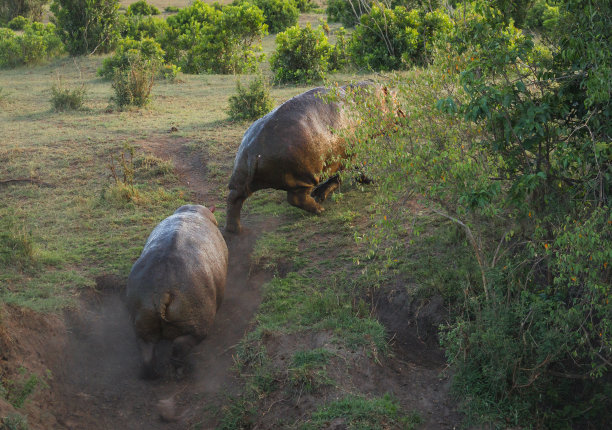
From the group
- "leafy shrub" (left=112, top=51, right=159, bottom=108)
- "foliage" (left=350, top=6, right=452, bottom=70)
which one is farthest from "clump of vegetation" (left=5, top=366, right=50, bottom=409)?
"foliage" (left=350, top=6, right=452, bottom=70)

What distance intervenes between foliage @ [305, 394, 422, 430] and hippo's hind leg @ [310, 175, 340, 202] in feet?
12.6

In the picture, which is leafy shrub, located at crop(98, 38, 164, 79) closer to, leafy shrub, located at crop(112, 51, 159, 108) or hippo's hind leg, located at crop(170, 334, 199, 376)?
leafy shrub, located at crop(112, 51, 159, 108)

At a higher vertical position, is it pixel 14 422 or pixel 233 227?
pixel 14 422

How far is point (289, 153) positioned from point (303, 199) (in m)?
0.72

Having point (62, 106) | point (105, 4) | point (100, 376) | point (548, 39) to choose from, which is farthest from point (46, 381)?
point (105, 4)

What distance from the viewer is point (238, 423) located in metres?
4.57

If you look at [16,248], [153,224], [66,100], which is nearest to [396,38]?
[66,100]

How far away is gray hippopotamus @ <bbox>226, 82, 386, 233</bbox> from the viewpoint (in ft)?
22.8

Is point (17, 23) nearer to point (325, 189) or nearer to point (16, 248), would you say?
point (16, 248)

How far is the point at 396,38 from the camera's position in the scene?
1338 centimetres

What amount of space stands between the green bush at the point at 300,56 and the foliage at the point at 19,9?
57.9 ft

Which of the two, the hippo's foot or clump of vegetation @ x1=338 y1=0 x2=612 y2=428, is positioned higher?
clump of vegetation @ x1=338 y1=0 x2=612 y2=428

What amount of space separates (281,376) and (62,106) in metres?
9.82

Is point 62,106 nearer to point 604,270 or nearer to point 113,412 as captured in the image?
point 113,412
